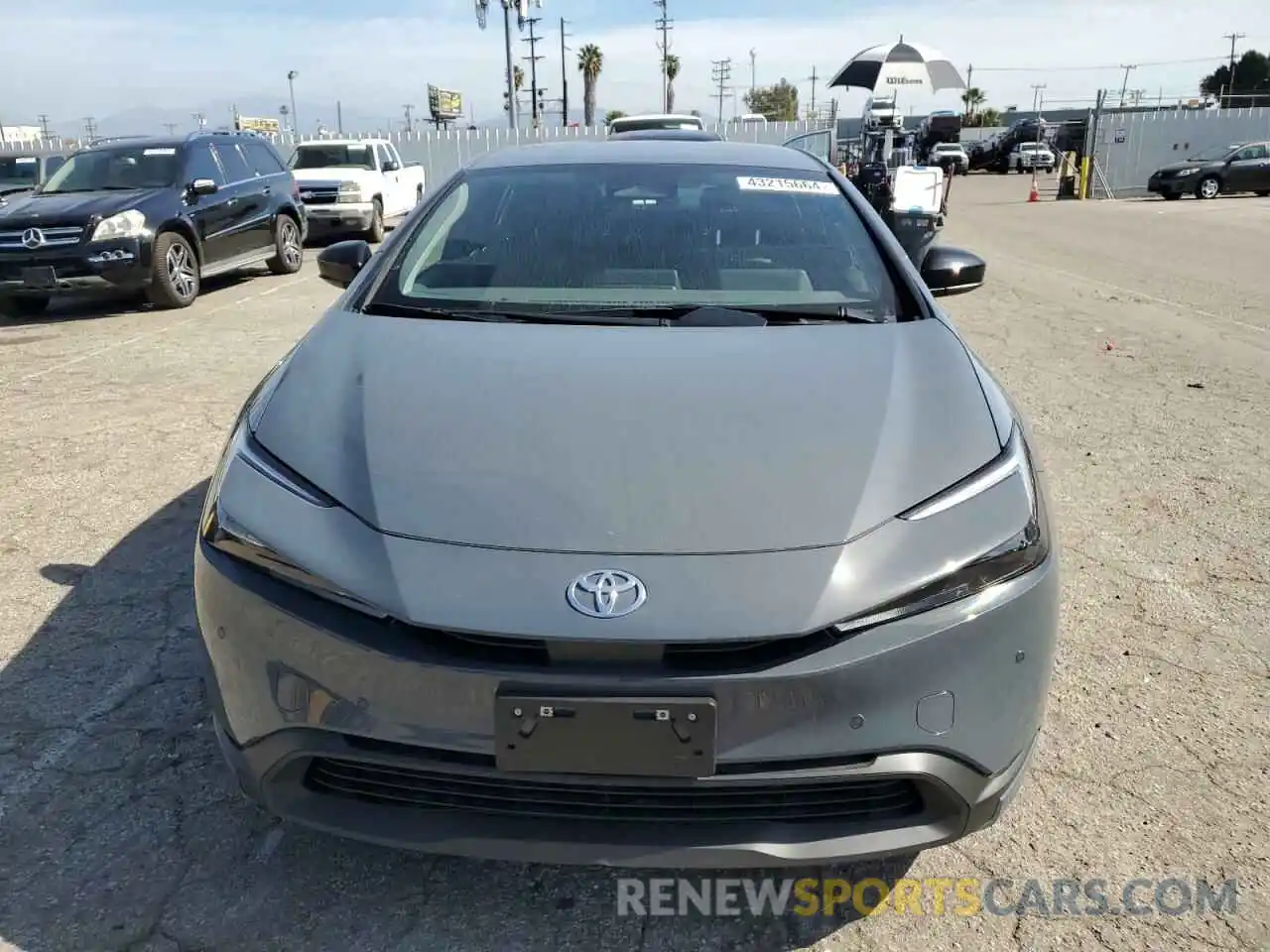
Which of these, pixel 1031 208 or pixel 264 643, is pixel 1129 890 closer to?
pixel 264 643

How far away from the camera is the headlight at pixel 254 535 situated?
1795mm

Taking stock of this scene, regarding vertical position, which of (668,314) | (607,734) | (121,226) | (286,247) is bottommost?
(286,247)

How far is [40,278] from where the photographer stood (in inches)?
350

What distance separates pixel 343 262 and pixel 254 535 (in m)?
1.80

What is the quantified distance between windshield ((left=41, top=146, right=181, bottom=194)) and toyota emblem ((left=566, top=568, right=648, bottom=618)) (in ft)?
32.0

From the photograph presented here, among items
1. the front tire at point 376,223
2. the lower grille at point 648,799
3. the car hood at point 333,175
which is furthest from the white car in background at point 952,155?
the lower grille at point 648,799

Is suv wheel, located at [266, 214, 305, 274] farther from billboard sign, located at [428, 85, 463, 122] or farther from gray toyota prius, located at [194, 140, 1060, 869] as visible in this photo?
billboard sign, located at [428, 85, 463, 122]

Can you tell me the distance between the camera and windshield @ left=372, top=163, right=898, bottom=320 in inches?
113

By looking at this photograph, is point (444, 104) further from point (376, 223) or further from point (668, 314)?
point (668, 314)

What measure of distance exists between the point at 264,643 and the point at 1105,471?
13.5 feet

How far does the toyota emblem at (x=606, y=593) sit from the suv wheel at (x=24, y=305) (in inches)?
378

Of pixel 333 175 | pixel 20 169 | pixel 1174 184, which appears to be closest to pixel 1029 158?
pixel 1174 184

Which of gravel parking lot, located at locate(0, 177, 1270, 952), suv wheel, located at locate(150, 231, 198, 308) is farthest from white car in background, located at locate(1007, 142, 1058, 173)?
gravel parking lot, located at locate(0, 177, 1270, 952)

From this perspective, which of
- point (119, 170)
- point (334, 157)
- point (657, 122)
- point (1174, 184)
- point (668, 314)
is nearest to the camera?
point (668, 314)
